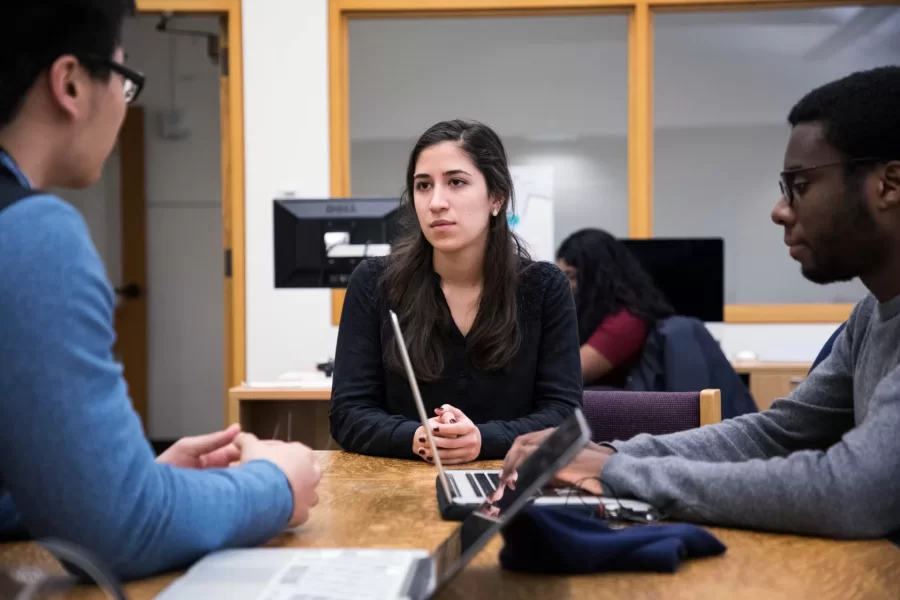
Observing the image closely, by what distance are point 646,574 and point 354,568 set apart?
282 millimetres

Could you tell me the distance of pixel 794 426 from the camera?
4.39 feet

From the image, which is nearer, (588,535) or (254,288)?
(588,535)

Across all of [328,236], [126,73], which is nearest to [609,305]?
[328,236]

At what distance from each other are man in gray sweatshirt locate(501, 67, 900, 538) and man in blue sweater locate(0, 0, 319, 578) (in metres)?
0.41

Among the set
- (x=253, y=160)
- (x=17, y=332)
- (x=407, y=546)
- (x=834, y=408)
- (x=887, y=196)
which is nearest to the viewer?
(x=17, y=332)

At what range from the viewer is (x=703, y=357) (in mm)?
3107

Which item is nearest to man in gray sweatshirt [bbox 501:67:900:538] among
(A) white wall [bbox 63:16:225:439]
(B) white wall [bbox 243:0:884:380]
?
(B) white wall [bbox 243:0:884:380]

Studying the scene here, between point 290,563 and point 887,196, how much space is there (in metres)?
0.83

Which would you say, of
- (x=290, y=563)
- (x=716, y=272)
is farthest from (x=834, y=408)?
(x=716, y=272)

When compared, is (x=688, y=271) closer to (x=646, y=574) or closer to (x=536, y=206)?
(x=536, y=206)

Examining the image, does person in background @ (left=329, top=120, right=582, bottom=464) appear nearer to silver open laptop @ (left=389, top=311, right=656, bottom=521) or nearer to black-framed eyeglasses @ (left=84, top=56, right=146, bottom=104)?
silver open laptop @ (left=389, top=311, right=656, bottom=521)

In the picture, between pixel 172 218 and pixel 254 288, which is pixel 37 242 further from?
pixel 172 218

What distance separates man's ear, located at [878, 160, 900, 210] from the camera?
1.11 metres

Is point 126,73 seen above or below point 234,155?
below
